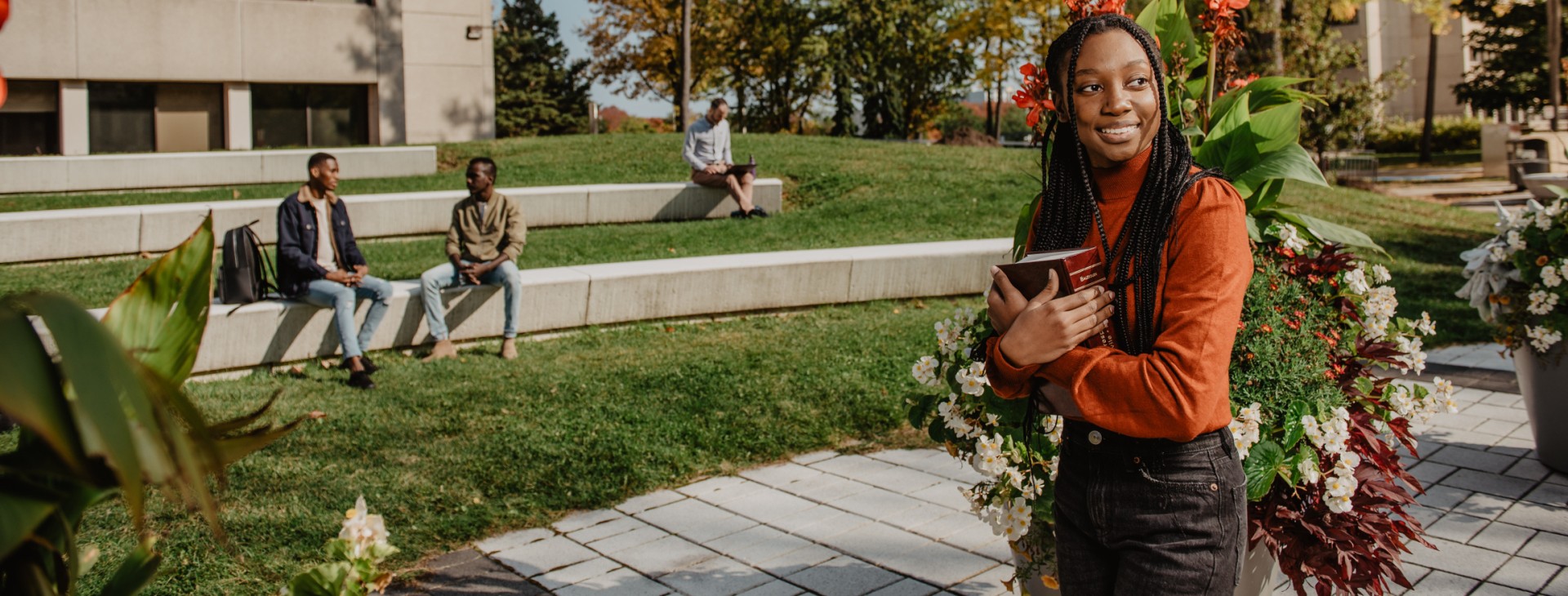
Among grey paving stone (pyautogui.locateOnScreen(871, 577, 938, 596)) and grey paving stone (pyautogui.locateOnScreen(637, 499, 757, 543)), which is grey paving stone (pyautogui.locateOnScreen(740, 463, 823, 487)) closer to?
grey paving stone (pyautogui.locateOnScreen(637, 499, 757, 543))

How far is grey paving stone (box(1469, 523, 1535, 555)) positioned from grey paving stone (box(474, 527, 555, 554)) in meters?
4.01

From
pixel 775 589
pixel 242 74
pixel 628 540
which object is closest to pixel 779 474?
pixel 628 540

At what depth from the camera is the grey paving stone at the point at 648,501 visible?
219 inches

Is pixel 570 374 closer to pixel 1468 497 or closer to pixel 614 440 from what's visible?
pixel 614 440

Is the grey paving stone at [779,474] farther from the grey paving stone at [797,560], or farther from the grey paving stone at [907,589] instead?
the grey paving stone at [907,589]

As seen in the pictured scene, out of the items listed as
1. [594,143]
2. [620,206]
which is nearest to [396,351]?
[620,206]

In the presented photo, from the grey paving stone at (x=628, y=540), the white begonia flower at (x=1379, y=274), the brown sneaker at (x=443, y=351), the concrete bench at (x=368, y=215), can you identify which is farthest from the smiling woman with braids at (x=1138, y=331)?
the concrete bench at (x=368, y=215)

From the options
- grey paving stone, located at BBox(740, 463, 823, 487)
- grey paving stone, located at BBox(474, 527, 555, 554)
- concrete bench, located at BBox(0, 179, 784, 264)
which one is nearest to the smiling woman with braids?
grey paving stone, located at BBox(474, 527, 555, 554)

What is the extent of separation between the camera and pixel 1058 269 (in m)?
2.09

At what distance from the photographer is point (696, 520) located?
537 cm

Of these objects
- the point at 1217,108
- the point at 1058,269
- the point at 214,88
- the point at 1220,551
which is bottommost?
the point at 1220,551

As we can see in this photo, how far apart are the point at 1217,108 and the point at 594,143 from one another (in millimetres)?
17282

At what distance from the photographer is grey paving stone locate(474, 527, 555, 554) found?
5055mm

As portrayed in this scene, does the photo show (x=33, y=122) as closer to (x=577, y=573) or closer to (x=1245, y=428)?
(x=577, y=573)
